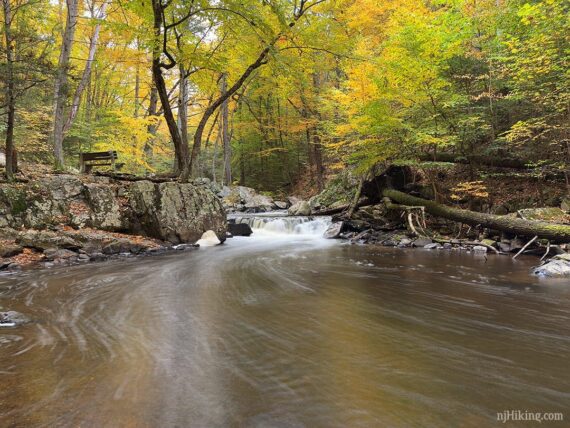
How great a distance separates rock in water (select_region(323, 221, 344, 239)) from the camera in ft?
44.7

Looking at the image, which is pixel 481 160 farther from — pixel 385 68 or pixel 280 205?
pixel 280 205

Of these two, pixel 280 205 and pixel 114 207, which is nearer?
pixel 114 207

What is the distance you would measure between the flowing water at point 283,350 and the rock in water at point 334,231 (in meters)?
6.48

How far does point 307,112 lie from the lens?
73.7ft

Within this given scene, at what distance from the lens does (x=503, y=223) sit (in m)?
9.40

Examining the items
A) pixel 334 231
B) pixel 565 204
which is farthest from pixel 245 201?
pixel 565 204

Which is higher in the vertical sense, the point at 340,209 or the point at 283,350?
the point at 340,209

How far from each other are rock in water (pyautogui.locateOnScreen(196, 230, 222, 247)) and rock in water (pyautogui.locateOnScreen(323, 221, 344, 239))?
4166 millimetres

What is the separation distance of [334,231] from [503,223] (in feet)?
19.2

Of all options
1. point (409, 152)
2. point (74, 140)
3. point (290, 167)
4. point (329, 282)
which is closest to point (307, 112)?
point (290, 167)

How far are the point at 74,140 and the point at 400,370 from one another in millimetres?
18969

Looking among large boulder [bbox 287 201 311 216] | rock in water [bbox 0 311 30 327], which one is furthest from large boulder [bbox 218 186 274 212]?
rock in water [bbox 0 311 30 327]
